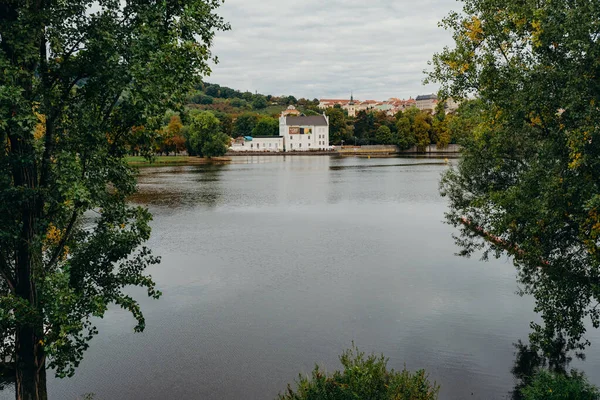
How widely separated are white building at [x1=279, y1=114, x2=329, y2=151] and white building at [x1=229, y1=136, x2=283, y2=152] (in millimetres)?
2986

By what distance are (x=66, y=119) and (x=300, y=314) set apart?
11.7m

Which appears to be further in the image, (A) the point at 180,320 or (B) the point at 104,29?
(A) the point at 180,320

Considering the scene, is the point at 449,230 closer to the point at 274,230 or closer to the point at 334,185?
the point at 274,230

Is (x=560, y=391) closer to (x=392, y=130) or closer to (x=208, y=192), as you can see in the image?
(x=208, y=192)

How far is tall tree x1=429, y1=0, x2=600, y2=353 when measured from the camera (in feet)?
31.6

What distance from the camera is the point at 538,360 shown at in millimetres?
14750

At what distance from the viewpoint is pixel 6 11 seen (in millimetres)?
8594

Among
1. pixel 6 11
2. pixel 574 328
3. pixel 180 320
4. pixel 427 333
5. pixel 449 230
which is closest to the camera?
pixel 6 11

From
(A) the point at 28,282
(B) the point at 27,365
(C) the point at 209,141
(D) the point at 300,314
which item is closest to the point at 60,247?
(A) the point at 28,282

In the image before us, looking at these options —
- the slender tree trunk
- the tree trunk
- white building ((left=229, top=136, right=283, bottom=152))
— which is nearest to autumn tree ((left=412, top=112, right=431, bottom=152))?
white building ((left=229, top=136, right=283, bottom=152))

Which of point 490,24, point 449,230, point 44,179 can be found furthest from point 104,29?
point 449,230

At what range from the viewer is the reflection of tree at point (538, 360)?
548 inches

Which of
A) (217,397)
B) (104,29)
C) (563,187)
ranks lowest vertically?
(217,397)

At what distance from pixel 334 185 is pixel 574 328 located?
51053 mm
